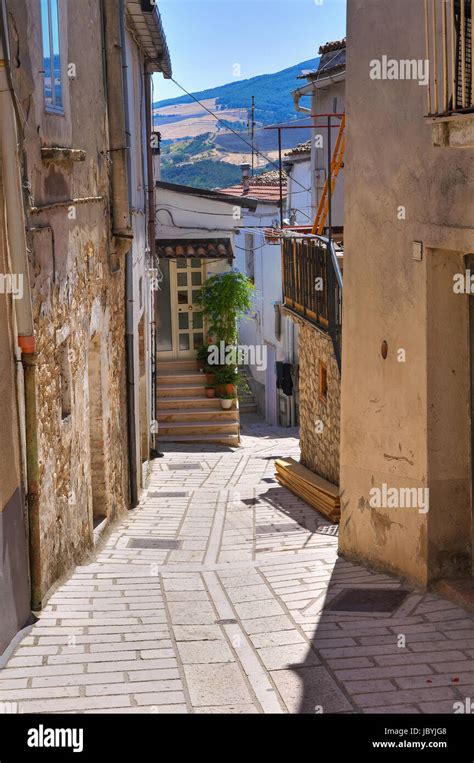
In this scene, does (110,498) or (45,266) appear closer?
(45,266)

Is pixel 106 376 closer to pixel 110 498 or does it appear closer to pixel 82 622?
pixel 110 498

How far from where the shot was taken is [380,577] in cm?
852

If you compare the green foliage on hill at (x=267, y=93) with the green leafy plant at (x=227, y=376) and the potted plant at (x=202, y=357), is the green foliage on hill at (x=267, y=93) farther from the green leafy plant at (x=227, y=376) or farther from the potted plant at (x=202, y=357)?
the green leafy plant at (x=227, y=376)

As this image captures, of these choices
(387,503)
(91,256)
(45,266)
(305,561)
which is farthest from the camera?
(91,256)

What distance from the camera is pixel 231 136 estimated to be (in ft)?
177

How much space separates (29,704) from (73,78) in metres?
6.13

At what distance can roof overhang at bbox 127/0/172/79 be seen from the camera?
14133mm

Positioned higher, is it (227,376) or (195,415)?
(227,376)

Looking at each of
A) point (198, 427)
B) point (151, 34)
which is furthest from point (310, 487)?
point (151, 34)

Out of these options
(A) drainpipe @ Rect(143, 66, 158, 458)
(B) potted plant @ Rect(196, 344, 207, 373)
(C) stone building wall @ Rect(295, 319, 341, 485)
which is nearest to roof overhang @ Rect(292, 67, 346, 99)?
(A) drainpipe @ Rect(143, 66, 158, 458)

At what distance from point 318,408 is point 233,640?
26.9 feet

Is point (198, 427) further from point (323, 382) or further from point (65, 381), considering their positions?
point (65, 381)

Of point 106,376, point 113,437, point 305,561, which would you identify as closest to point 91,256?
point 106,376

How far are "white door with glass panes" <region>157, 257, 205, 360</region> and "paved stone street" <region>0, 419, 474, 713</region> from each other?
1244 cm
